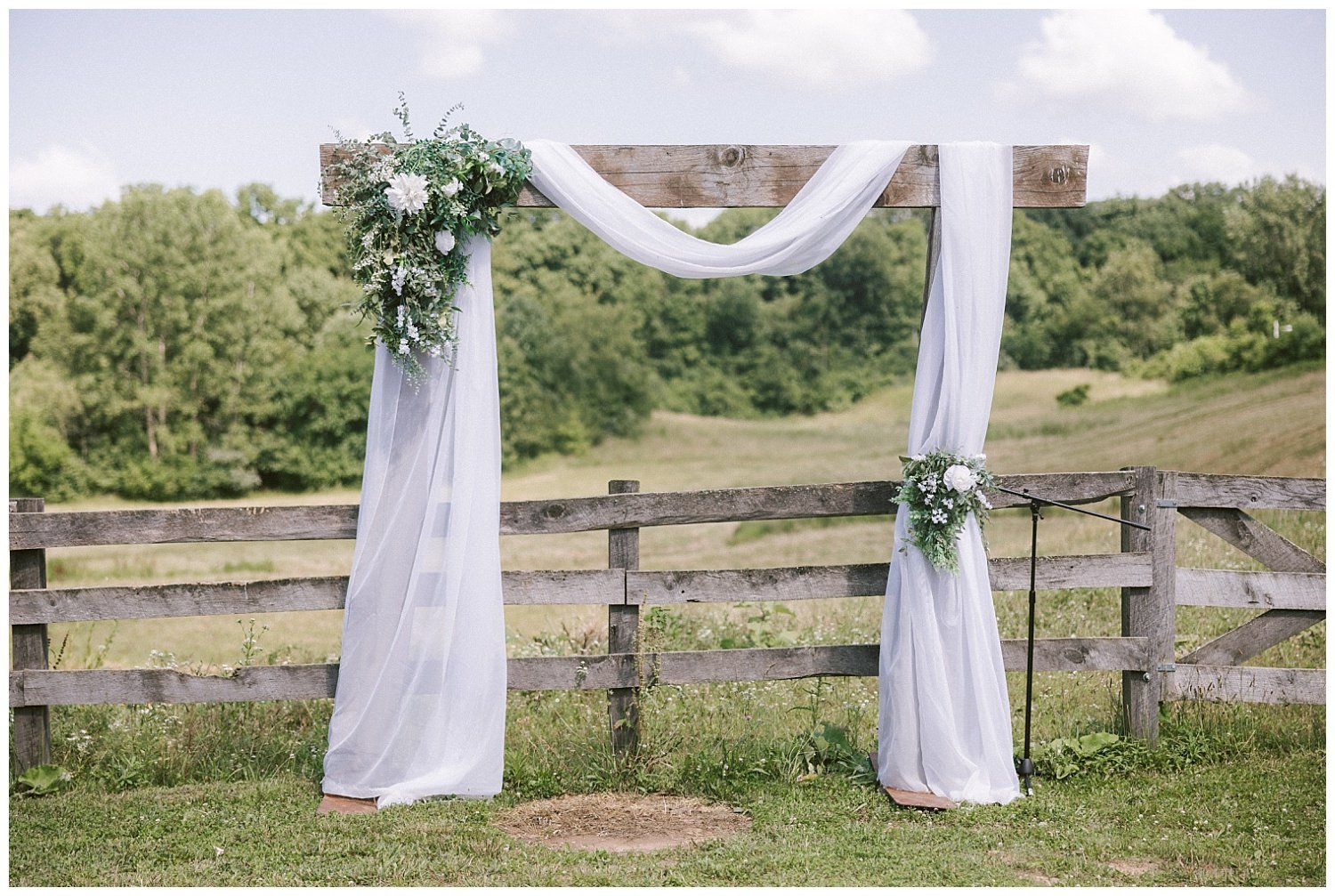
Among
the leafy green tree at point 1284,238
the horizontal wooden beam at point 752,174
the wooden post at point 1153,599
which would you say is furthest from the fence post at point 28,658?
the leafy green tree at point 1284,238

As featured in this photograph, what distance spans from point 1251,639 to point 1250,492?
806 mm

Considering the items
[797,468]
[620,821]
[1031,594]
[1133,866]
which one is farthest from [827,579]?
[797,468]

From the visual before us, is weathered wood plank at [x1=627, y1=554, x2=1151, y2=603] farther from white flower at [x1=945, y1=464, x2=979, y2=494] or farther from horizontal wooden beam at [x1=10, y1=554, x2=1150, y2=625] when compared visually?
white flower at [x1=945, y1=464, x2=979, y2=494]

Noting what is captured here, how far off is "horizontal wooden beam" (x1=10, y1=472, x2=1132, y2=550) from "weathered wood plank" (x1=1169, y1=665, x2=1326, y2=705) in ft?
4.60

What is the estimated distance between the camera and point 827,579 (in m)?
5.38

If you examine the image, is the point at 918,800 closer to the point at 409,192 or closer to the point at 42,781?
the point at 409,192

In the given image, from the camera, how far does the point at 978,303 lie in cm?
519

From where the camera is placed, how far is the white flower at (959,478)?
194 inches

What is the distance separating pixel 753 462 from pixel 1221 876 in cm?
2927

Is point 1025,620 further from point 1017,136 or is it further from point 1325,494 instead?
point 1017,136

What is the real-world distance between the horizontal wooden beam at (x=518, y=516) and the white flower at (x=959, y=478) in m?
0.36

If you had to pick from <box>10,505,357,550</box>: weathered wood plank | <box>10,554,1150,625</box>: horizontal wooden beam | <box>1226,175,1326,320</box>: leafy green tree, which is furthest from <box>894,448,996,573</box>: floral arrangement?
<box>1226,175,1326,320</box>: leafy green tree

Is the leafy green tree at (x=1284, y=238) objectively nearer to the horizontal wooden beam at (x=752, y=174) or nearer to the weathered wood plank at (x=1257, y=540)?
the weathered wood plank at (x=1257, y=540)

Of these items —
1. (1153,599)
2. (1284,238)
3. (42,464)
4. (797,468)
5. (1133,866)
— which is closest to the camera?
(1133,866)
